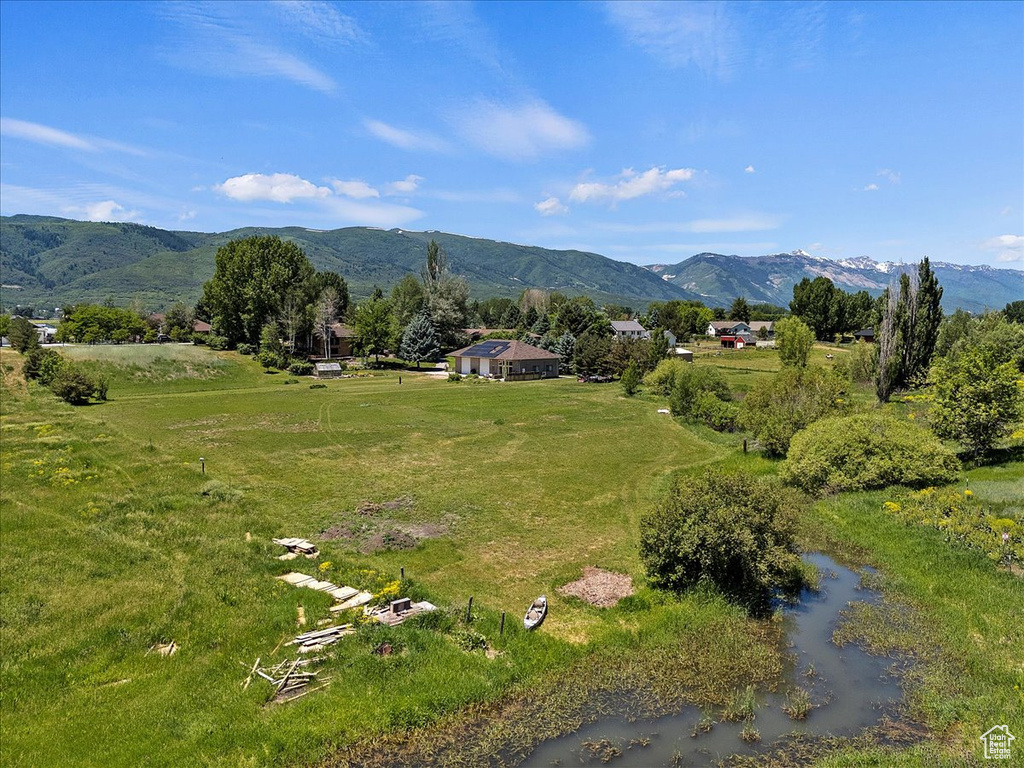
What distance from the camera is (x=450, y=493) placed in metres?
27.4

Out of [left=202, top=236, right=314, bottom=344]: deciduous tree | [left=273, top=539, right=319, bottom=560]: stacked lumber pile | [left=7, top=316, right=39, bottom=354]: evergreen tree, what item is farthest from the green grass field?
[left=202, top=236, right=314, bottom=344]: deciduous tree

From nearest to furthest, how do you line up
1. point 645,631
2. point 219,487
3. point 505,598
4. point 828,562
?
point 645,631 < point 505,598 < point 828,562 < point 219,487

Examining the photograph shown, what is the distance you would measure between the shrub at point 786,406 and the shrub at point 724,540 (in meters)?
16.4

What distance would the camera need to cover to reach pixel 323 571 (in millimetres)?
18375

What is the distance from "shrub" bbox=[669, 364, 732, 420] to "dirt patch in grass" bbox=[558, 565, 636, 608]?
29.4 meters

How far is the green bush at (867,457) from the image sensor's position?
84.6ft

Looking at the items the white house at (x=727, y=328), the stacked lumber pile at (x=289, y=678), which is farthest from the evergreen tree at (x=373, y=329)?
the white house at (x=727, y=328)

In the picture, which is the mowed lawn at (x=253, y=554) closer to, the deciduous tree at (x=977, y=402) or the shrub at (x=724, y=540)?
the shrub at (x=724, y=540)

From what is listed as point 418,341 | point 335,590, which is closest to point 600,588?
point 335,590

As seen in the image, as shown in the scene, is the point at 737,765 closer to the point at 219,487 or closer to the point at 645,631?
the point at 645,631

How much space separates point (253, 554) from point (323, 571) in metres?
3.06

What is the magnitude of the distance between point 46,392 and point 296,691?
50.5 metres

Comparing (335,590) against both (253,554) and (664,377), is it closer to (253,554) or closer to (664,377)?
(253,554)

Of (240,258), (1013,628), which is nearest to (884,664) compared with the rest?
(1013,628)
